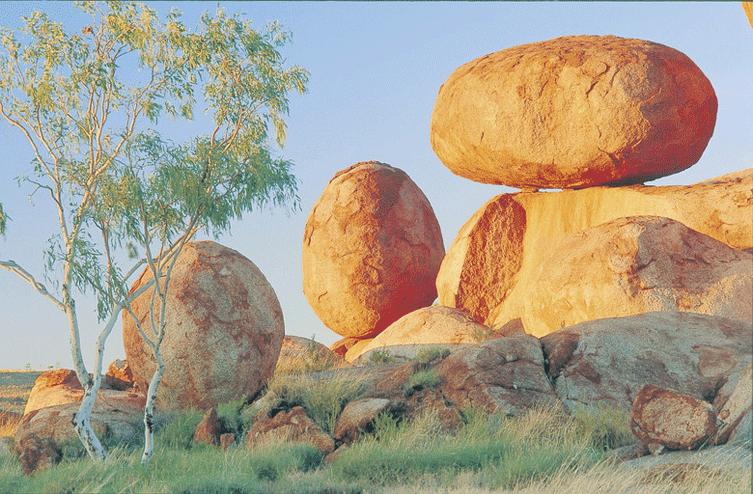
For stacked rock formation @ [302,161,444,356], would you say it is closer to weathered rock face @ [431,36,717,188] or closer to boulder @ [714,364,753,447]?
weathered rock face @ [431,36,717,188]

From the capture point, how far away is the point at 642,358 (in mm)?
11062

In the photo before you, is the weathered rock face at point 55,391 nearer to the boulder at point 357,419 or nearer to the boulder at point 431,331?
the boulder at point 357,419

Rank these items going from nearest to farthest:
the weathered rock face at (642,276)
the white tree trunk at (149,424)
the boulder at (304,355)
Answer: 1. the white tree trunk at (149,424)
2. the weathered rock face at (642,276)
3. the boulder at (304,355)

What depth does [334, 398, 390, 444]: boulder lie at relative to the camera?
10494 mm

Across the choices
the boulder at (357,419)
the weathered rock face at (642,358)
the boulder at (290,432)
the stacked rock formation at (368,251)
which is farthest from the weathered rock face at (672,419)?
the stacked rock formation at (368,251)

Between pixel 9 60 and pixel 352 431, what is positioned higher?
pixel 9 60

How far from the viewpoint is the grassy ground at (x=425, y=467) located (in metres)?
7.90

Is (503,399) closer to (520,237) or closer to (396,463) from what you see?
(396,463)

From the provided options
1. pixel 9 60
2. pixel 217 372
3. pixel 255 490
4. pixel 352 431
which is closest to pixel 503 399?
pixel 352 431

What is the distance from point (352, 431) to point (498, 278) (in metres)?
8.57

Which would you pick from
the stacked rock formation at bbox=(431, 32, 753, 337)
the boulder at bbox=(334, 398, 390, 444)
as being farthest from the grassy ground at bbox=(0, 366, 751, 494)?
the stacked rock formation at bbox=(431, 32, 753, 337)

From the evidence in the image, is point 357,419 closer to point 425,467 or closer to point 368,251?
point 425,467

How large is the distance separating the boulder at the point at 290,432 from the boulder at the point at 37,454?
9.22ft

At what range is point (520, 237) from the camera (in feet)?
60.2
